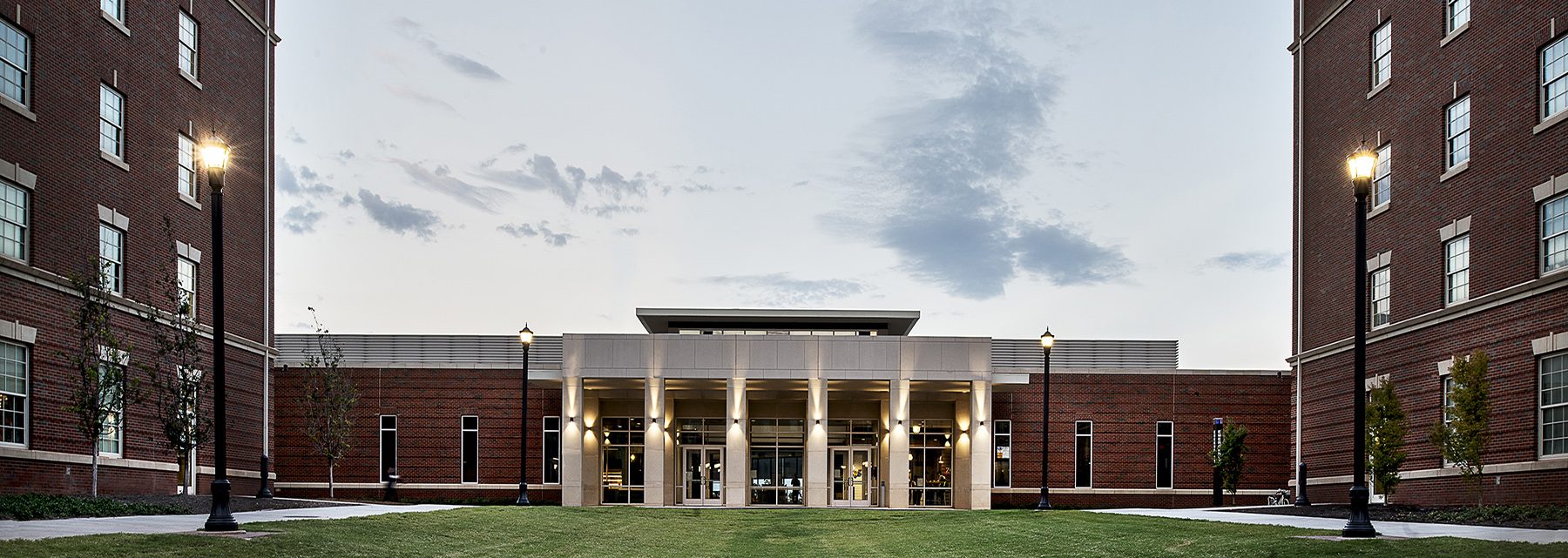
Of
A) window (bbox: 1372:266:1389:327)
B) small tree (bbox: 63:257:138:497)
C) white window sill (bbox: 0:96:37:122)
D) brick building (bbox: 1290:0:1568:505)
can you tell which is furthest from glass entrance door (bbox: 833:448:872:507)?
white window sill (bbox: 0:96:37:122)

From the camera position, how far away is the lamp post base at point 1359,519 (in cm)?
1848

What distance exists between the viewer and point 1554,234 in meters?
25.7

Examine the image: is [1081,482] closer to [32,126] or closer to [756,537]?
[756,537]

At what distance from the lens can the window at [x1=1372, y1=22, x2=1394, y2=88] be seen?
33281 mm

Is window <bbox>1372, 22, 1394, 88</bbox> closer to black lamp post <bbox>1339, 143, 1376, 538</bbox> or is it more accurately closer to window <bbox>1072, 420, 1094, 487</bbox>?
black lamp post <bbox>1339, 143, 1376, 538</bbox>

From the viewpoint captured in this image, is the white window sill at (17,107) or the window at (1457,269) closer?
the white window sill at (17,107)

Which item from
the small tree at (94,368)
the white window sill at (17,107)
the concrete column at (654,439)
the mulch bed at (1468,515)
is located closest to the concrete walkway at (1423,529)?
the mulch bed at (1468,515)

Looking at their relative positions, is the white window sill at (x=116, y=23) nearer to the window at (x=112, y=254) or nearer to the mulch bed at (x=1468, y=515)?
the window at (x=112, y=254)

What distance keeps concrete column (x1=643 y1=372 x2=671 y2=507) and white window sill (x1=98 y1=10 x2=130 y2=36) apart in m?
18.6

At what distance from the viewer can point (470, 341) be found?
181 feet

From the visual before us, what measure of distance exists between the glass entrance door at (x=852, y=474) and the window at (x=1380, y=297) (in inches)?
734

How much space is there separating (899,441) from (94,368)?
24.6 m

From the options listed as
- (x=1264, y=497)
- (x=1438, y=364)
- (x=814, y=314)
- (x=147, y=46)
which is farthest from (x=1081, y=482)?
(x=147, y=46)

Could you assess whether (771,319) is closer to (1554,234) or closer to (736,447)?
(736,447)
